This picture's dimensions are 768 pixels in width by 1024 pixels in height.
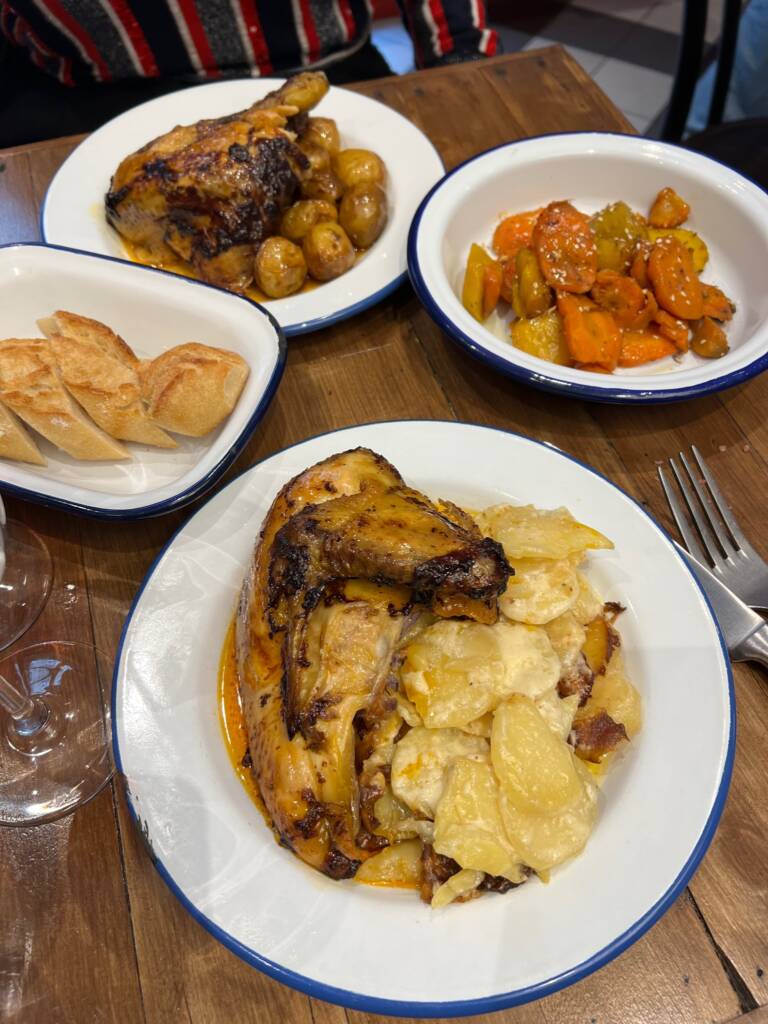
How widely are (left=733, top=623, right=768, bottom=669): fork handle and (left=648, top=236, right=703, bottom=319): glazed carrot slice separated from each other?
90 cm

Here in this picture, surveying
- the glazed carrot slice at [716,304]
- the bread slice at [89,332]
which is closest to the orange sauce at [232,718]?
the bread slice at [89,332]

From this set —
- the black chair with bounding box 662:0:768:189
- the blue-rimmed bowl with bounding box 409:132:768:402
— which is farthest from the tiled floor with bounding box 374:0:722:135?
the blue-rimmed bowl with bounding box 409:132:768:402

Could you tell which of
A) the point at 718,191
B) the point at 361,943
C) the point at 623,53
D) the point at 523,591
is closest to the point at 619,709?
the point at 523,591

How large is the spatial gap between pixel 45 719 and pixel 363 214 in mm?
1479

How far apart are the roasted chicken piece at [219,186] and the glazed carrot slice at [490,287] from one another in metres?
0.58

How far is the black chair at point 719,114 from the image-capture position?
2619mm

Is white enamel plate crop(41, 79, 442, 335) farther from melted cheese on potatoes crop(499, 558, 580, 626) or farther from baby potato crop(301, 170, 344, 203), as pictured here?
melted cheese on potatoes crop(499, 558, 580, 626)

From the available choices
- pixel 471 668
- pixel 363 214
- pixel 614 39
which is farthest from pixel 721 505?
pixel 614 39

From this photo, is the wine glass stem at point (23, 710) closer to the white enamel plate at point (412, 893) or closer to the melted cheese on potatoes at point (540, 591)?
the white enamel plate at point (412, 893)

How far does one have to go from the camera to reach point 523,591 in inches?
50.6

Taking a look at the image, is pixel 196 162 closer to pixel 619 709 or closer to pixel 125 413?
pixel 125 413

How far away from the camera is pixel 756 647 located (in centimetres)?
138

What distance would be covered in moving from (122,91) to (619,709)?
9.80 feet

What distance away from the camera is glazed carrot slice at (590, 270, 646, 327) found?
1.89m
